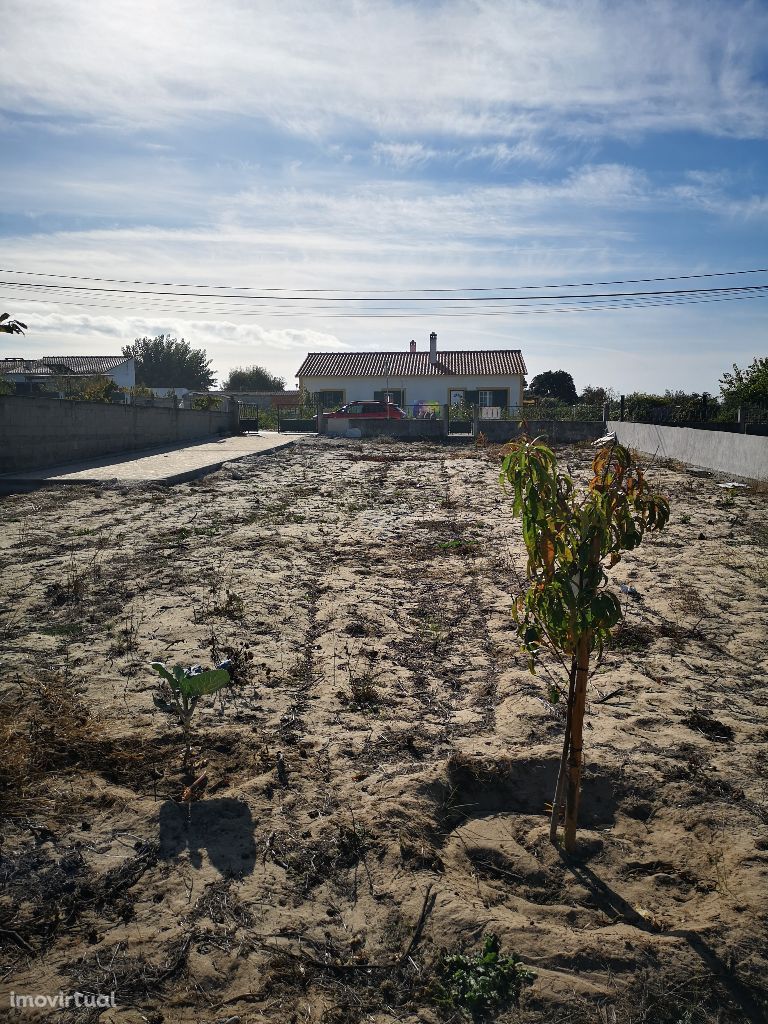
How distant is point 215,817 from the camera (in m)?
2.98

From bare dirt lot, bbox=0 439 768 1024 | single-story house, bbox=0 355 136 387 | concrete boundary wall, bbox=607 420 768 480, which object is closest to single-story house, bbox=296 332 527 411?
single-story house, bbox=0 355 136 387

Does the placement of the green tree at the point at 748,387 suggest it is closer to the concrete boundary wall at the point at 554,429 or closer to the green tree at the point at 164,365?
the concrete boundary wall at the point at 554,429

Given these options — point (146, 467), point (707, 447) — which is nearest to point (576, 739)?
point (146, 467)

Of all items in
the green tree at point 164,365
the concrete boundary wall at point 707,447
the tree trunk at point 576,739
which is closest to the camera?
the tree trunk at point 576,739

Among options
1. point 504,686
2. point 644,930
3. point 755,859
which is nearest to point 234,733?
point 504,686

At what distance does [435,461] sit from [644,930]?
643 inches

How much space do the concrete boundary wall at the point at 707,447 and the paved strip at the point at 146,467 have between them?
843cm

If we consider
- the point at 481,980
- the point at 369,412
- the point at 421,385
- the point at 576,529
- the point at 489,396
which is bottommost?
the point at 481,980

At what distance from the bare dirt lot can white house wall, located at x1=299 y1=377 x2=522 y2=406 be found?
3652 cm

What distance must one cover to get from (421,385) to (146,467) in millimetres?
29363

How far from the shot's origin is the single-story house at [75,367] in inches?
1692

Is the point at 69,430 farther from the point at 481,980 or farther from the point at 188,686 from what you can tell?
the point at 481,980

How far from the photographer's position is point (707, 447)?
16391 millimetres

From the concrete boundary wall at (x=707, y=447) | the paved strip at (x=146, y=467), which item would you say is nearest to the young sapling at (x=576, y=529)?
the concrete boundary wall at (x=707, y=447)
